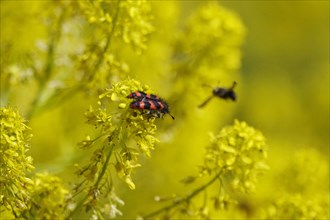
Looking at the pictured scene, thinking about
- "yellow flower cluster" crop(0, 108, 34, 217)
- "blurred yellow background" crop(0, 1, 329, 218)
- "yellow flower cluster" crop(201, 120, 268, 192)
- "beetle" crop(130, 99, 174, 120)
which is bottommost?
"yellow flower cluster" crop(0, 108, 34, 217)

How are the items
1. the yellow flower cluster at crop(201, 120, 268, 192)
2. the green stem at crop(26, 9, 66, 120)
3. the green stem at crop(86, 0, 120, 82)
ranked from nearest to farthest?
the yellow flower cluster at crop(201, 120, 268, 192) → the green stem at crop(86, 0, 120, 82) → the green stem at crop(26, 9, 66, 120)

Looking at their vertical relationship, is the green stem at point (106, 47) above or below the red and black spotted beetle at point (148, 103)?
above

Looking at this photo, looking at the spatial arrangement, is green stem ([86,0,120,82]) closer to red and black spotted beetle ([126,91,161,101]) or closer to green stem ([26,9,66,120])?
green stem ([26,9,66,120])

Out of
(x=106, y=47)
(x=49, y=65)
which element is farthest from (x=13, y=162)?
(x=49, y=65)

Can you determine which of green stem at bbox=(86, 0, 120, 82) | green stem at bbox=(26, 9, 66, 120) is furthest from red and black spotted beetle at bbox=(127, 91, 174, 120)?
green stem at bbox=(26, 9, 66, 120)

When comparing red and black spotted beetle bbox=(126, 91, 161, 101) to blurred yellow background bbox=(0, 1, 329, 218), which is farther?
blurred yellow background bbox=(0, 1, 329, 218)

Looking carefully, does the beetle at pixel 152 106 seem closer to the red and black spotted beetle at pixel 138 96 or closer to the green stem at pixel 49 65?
the red and black spotted beetle at pixel 138 96

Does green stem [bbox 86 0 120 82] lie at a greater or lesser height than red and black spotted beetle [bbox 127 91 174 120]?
greater

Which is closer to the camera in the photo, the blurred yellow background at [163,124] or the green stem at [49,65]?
the green stem at [49,65]

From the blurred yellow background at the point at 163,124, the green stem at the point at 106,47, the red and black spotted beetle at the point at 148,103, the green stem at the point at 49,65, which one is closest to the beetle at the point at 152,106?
the red and black spotted beetle at the point at 148,103

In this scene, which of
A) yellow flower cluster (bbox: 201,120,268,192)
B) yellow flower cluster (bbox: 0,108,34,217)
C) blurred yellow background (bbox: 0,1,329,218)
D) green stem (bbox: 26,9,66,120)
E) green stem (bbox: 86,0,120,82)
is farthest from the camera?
blurred yellow background (bbox: 0,1,329,218)
